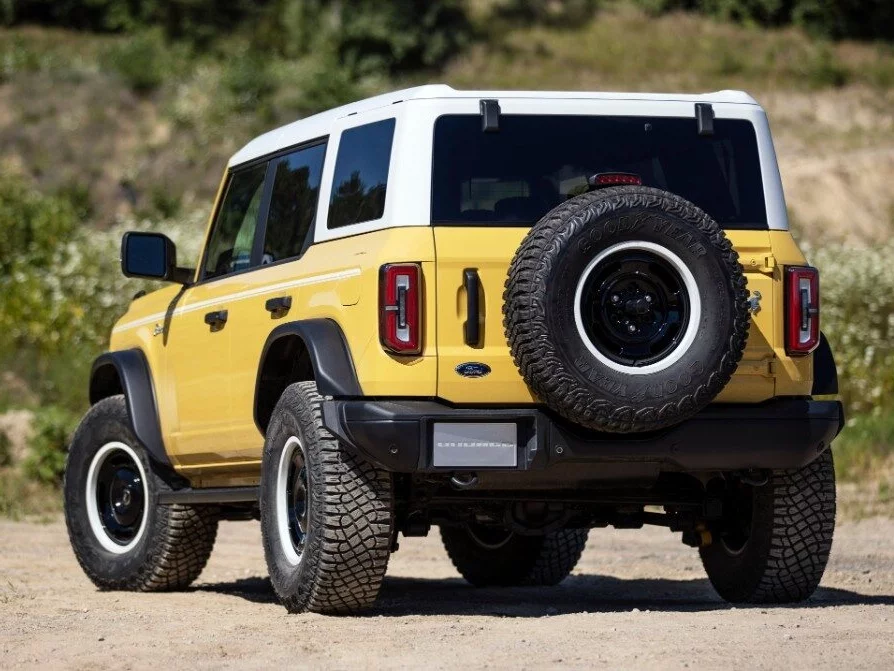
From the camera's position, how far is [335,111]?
23.9ft

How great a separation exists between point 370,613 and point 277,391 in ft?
3.49

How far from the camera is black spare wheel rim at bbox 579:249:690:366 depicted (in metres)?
6.29

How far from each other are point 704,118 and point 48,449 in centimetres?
905

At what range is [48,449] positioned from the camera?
14578 mm

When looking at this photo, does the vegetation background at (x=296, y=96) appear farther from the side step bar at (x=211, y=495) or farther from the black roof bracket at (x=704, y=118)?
the black roof bracket at (x=704, y=118)

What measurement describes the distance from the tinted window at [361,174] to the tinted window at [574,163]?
0.26 metres

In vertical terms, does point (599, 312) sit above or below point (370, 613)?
above

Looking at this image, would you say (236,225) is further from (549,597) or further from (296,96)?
(296,96)

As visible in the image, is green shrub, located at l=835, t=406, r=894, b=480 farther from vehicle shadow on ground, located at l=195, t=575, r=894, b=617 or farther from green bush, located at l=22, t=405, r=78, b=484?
green bush, located at l=22, t=405, r=78, b=484

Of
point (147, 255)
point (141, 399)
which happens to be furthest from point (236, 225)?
point (141, 399)

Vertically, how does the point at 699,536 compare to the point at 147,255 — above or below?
below

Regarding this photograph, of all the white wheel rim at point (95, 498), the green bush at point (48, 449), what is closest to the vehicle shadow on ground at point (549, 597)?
the white wheel rim at point (95, 498)

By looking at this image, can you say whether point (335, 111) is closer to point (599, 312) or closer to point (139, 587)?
point (599, 312)

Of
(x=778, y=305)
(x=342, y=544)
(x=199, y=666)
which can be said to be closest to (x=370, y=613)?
(x=342, y=544)
